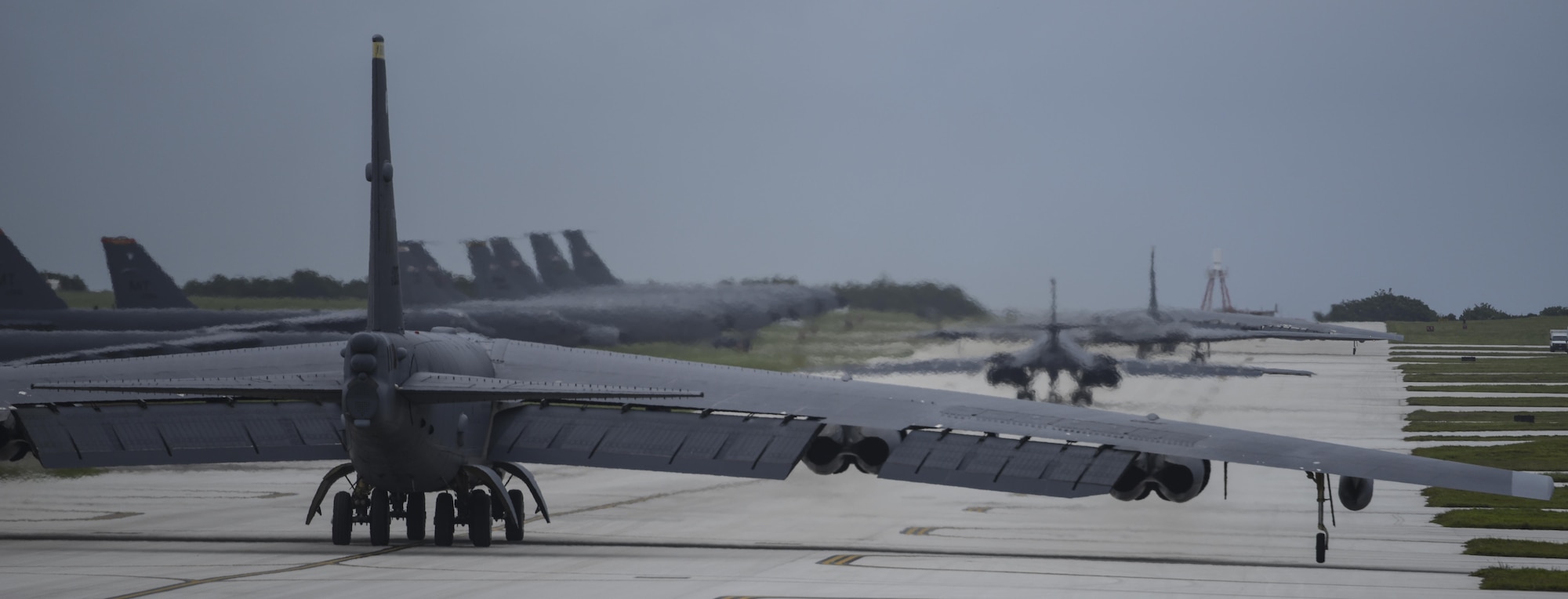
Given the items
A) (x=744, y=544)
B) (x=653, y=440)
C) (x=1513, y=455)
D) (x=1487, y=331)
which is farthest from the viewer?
(x=1487, y=331)

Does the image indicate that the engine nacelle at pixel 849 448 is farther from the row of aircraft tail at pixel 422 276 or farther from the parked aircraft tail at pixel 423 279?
the parked aircraft tail at pixel 423 279

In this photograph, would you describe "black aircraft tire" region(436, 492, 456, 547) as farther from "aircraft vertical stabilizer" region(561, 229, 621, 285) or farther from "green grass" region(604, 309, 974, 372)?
"aircraft vertical stabilizer" region(561, 229, 621, 285)

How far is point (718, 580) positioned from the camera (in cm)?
2020

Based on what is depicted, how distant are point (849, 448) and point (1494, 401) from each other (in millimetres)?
52194

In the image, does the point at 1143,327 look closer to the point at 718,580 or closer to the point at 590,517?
the point at 590,517

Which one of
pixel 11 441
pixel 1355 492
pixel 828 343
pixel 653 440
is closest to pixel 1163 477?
pixel 1355 492

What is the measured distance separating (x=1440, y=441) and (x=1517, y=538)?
22859 millimetres

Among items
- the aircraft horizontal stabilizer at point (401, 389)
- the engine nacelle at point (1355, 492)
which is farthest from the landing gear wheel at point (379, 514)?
the engine nacelle at point (1355, 492)

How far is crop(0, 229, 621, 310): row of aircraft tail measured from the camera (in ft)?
141

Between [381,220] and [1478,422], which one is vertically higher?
[381,220]

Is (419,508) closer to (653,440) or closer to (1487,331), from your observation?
(653,440)

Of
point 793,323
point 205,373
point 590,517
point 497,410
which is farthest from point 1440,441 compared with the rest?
point 205,373

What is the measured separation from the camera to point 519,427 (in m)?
24.8

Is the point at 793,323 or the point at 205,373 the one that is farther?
the point at 793,323
